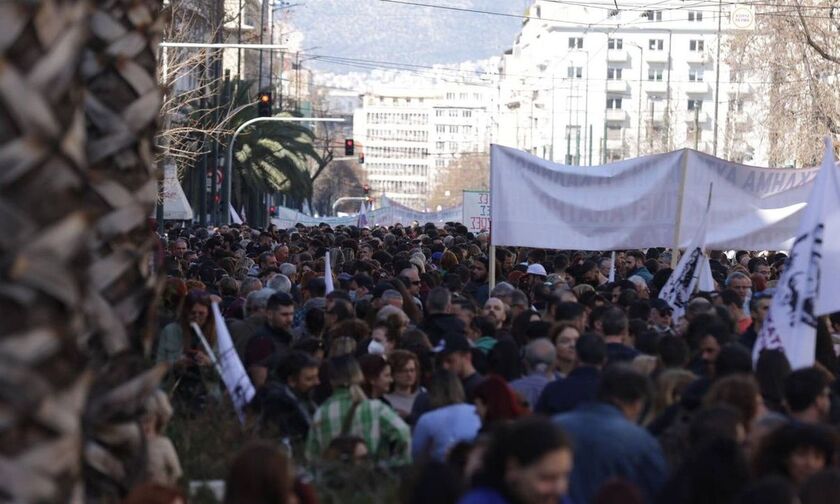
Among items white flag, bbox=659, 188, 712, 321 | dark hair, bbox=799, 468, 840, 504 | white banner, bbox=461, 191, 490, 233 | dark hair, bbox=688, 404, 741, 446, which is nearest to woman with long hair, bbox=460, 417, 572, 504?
dark hair, bbox=799, 468, 840, 504

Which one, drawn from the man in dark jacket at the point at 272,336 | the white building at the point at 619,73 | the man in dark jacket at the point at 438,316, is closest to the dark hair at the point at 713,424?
the man in dark jacket at the point at 272,336

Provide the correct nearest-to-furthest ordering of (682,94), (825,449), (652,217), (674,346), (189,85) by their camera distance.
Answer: (825,449), (674,346), (652,217), (189,85), (682,94)

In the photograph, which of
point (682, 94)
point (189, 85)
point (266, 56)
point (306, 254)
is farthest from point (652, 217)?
point (682, 94)

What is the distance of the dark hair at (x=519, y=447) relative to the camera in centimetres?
552

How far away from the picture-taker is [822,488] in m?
5.77

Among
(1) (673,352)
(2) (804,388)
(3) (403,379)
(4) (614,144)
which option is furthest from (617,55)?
(2) (804,388)

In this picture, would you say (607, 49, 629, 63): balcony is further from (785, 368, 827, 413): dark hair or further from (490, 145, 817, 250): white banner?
(785, 368, 827, 413): dark hair

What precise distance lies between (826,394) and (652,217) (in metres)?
9.78

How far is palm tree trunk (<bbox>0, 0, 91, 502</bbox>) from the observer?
4367 millimetres

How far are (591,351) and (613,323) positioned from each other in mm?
1575

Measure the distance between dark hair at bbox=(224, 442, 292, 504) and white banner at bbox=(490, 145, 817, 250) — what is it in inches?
452

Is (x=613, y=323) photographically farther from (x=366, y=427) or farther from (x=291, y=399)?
(x=366, y=427)

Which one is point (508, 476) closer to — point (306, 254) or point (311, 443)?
point (311, 443)

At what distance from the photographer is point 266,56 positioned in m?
103
